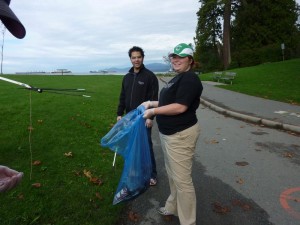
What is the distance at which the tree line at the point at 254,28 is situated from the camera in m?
42.1

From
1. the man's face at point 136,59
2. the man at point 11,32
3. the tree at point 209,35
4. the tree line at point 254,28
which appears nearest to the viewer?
the man at point 11,32

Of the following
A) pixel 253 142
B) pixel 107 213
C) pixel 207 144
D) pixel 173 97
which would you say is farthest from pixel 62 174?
pixel 253 142

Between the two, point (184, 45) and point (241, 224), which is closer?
point (184, 45)

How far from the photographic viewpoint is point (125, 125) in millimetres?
3861

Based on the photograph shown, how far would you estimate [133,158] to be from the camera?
3477 millimetres

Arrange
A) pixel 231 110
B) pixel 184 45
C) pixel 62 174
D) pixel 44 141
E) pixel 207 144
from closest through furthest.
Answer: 1. pixel 184 45
2. pixel 62 174
3. pixel 44 141
4. pixel 207 144
5. pixel 231 110

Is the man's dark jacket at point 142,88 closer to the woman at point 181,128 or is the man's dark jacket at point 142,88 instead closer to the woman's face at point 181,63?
the woman at point 181,128

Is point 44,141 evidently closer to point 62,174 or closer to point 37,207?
point 62,174

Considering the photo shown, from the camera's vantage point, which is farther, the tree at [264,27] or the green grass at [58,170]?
the tree at [264,27]

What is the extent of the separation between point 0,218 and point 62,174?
1386mm

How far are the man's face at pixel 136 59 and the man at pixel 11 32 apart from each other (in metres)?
3.03

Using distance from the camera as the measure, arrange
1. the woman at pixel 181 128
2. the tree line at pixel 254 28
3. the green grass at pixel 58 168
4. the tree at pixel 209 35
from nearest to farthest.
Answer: the woman at pixel 181 128
the green grass at pixel 58 168
the tree line at pixel 254 28
the tree at pixel 209 35

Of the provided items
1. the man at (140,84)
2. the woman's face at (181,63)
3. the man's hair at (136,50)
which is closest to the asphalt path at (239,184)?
the man at (140,84)

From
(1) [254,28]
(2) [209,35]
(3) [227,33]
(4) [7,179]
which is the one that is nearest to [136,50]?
(4) [7,179]
